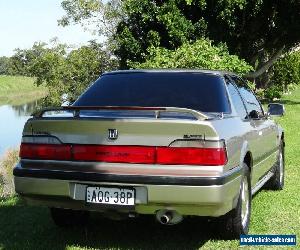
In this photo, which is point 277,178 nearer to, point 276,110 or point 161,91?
point 276,110

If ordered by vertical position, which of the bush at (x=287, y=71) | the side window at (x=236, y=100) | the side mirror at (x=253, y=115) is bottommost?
the bush at (x=287, y=71)

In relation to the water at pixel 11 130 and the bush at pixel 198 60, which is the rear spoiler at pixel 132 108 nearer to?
the bush at pixel 198 60

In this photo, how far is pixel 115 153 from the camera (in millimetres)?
4375

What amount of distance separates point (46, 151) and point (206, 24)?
22.2m

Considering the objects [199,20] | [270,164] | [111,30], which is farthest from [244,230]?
[111,30]

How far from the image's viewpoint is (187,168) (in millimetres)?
4219

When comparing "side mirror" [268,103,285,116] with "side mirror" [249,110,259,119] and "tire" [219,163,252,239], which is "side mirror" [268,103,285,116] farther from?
"tire" [219,163,252,239]

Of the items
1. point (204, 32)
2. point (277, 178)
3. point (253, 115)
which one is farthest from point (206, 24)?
point (253, 115)

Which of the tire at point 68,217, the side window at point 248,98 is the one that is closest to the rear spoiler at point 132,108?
the tire at point 68,217

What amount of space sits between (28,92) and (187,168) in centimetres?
8266

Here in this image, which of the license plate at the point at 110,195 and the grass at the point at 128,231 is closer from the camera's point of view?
the license plate at the point at 110,195

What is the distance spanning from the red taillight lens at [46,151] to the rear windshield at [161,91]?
4.15 ft

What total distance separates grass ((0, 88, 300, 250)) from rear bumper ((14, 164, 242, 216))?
62 centimetres

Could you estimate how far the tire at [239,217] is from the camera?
4.88 meters
